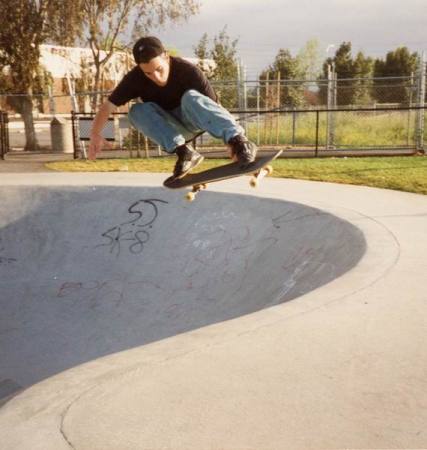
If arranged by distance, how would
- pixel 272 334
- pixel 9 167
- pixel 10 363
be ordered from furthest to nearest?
pixel 9 167 → pixel 10 363 → pixel 272 334

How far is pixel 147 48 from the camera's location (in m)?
4.17

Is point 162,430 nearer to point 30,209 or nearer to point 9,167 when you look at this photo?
point 30,209

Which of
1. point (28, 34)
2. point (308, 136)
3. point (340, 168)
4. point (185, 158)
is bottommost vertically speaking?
point (340, 168)

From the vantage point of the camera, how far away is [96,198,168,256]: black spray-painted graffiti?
8125 mm

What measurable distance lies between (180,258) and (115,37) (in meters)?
16.5

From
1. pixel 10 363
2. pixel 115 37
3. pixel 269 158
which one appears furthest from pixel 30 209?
pixel 115 37

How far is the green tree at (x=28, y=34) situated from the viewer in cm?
1972

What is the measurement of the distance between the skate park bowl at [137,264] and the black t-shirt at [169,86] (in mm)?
2047

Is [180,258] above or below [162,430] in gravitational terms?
below

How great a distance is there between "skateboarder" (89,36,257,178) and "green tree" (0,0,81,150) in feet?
54.5

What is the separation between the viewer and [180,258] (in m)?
7.54

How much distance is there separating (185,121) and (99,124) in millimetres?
762

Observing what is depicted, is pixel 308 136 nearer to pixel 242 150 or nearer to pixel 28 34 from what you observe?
pixel 28 34

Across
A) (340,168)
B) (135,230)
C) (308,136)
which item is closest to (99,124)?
(135,230)
